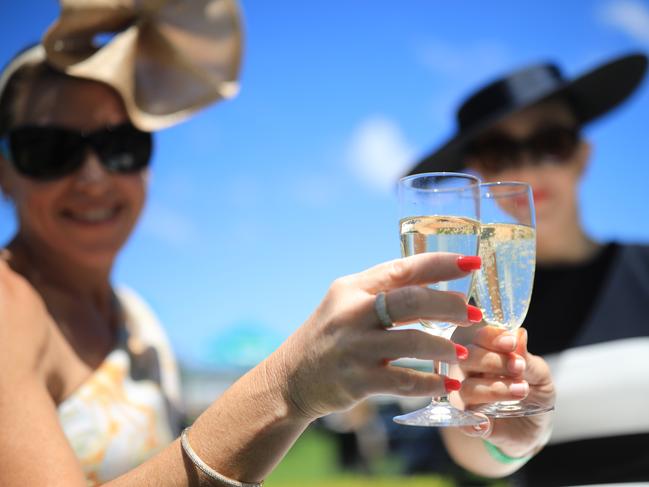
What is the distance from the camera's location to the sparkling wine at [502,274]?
1.81 meters

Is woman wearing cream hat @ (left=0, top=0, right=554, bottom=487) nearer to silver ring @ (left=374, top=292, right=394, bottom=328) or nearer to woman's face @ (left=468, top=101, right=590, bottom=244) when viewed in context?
silver ring @ (left=374, top=292, right=394, bottom=328)

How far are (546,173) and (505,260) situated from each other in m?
1.78

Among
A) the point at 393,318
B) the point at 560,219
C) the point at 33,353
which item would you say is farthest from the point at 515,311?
the point at 560,219

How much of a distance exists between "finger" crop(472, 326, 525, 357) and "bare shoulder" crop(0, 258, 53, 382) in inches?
52.5

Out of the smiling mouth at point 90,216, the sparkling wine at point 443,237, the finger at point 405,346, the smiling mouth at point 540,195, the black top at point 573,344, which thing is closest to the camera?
the finger at point 405,346

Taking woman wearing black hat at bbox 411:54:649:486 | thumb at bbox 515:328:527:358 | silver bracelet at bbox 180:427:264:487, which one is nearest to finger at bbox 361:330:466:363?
silver bracelet at bbox 180:427:264:487

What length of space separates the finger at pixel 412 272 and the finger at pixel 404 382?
16 cm

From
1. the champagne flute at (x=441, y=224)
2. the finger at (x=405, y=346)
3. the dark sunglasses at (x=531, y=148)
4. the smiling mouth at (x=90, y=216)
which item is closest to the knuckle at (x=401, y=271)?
the finger at (x=405, y=346)

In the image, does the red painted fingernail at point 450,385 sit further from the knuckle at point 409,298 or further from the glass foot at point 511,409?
the glass foot at point 511,409

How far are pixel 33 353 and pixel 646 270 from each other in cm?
282

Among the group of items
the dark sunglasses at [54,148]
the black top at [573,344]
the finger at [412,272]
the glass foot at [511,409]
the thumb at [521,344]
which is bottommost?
the black top at [573,344]

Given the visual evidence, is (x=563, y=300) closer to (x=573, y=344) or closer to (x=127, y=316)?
(x=573, y=344)

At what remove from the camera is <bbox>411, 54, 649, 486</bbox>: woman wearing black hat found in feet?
9.55

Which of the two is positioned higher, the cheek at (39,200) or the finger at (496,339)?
the cheek at (39,200)
